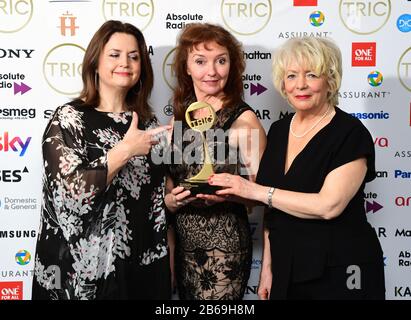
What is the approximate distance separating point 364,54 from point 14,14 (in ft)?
4.81

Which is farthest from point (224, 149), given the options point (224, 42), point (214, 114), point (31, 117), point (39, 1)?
point (39, 1)

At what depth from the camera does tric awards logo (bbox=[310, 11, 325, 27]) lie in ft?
6.53

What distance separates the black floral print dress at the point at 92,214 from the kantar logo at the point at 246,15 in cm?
70

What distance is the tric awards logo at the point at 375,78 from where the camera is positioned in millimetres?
2020

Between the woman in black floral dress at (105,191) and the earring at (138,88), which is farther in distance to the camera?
the earring at (138,88)

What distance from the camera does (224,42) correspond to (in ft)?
5.28

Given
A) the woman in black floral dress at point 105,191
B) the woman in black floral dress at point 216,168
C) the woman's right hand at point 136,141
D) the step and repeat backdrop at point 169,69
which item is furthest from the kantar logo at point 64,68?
the woman's right hand at point 136,141

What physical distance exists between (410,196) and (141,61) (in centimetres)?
130

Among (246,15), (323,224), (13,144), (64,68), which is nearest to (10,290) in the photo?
(13,144)

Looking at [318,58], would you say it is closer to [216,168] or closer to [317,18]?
[216,168]

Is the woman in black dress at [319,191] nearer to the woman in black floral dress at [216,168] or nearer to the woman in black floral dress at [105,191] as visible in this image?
the woman in black floral dress at [216,168]

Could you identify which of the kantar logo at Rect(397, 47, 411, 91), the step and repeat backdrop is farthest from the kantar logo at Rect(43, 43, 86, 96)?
the kantar logo at Rect(397, 47, 411, 91)

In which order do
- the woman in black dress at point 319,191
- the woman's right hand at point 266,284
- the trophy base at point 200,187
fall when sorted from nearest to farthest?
the woman in black dress at point 319,191 < the trophy base at point 200,187 < the woman's right hand at point 266,284

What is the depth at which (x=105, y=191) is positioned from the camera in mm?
1442
